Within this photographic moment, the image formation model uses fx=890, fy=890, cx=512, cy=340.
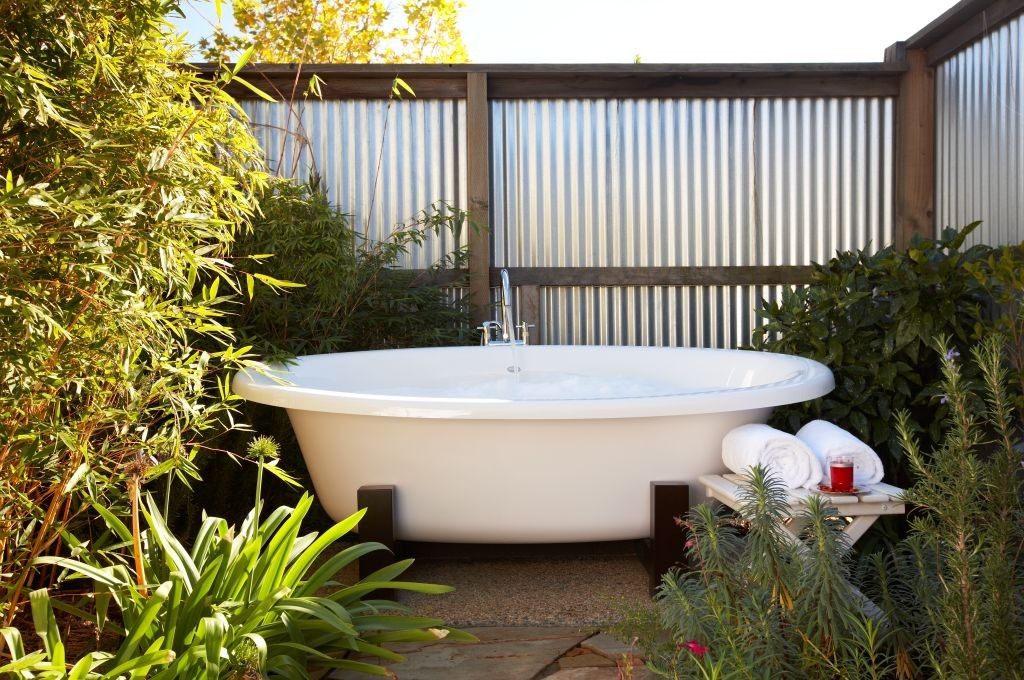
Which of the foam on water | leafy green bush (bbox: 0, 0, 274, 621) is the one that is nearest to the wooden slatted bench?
the foam on water

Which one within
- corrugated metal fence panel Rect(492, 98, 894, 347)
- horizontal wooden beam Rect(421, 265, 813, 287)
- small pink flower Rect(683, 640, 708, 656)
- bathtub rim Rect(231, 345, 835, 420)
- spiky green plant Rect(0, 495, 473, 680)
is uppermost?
corrugated metal fence panel Rect(492, 98, 894, 347)

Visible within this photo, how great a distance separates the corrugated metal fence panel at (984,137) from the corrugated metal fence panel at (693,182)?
321mm

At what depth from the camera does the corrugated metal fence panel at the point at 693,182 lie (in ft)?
13.6

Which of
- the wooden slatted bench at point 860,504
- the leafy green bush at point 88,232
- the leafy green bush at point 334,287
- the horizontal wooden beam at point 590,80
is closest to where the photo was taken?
the leafy green bush at point 88,232

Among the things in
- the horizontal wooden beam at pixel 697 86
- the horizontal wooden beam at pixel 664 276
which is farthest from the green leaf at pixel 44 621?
the horizontal wooden beam at pixel 697 86

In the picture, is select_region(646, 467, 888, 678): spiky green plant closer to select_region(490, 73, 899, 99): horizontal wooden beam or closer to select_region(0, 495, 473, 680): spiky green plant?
select_region(0, 495, 473, 680): spiky green plant

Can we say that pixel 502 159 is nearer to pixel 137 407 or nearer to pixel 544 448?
pixel 544 448

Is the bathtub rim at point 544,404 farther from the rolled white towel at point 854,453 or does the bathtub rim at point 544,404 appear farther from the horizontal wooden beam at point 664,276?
the horizontal wooden beam at point 664,276

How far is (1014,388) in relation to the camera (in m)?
2.79

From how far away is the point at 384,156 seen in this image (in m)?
4.10

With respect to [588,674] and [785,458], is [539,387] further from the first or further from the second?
[588,674]

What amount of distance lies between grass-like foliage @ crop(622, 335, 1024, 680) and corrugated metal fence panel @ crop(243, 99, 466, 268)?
2849 millimetres

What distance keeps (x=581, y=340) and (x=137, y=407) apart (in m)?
2.62

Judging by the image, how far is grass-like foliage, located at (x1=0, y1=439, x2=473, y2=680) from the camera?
1565 millimetres
